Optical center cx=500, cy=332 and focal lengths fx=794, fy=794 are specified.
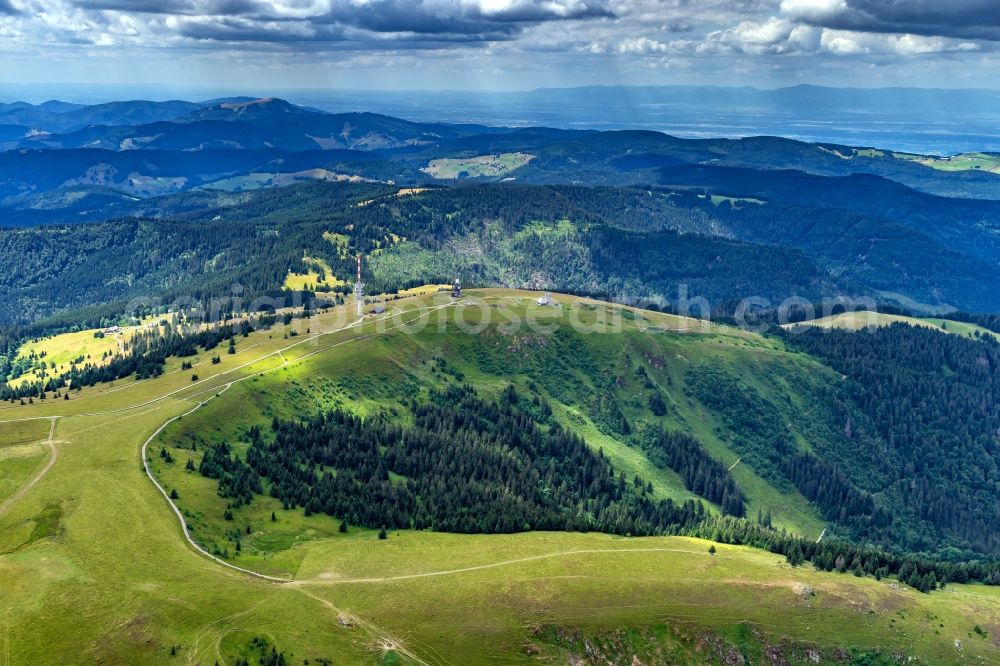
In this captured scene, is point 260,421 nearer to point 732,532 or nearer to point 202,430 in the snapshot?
point 202,430

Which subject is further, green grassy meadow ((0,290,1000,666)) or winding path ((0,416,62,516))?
winding path ((0,416,62,516))

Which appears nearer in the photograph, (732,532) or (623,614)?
(623,614)

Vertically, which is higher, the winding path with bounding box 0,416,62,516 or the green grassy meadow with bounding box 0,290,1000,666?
the winding path with bounding box 0,416,62,516

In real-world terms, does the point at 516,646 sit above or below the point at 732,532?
above

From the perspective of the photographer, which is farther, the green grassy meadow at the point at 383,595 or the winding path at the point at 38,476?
the winding path at the point at 38,476

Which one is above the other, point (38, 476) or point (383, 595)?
point (38, 476)

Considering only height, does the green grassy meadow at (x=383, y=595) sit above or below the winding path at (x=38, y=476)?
below

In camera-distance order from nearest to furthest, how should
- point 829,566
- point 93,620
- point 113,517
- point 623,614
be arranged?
point 93,620, point 623,614, point 113,517, point 829,566

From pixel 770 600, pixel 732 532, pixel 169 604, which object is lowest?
pixel 732 532

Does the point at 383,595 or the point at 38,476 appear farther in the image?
the point at 38,476

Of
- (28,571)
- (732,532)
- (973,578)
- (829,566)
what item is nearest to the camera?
(28,571)

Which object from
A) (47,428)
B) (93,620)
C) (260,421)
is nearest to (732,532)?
(260,421)
